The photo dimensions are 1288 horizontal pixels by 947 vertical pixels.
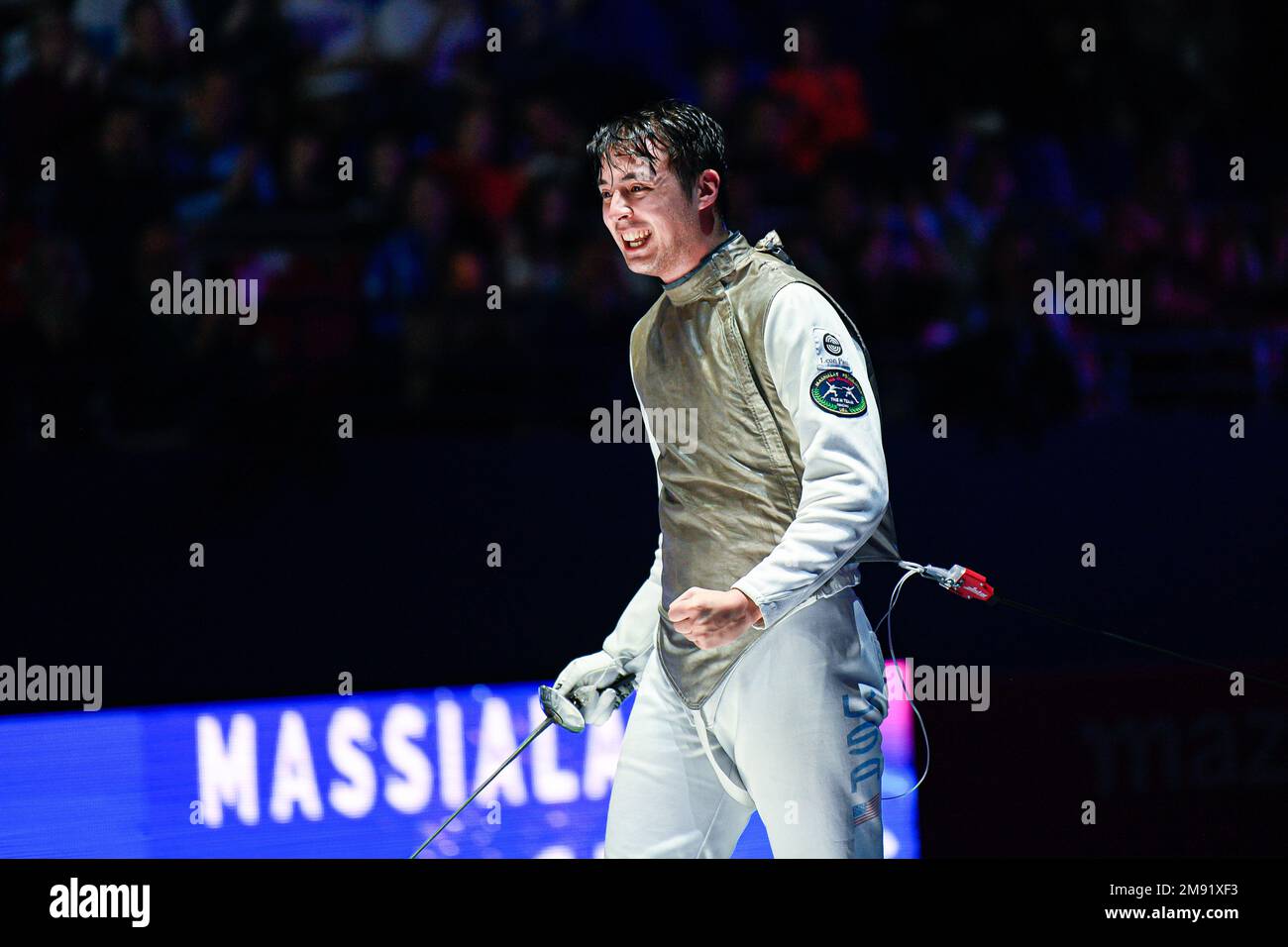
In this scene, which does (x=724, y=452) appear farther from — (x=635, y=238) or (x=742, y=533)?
(x=635, y=238)

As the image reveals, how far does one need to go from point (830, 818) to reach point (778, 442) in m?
0.60

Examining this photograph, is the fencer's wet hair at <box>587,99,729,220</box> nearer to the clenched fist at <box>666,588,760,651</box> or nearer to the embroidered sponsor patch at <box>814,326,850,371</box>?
the embroidered sponsor patch at <box>814,326,850,371</box>

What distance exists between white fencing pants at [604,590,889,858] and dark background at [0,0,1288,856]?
154 cm

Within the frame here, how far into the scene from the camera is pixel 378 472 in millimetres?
4043

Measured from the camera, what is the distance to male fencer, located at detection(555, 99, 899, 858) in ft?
7.90

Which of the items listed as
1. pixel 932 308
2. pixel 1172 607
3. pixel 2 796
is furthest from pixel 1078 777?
pixel 2 796

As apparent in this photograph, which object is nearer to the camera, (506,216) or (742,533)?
(742,533)

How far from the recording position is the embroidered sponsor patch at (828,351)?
8.00ft

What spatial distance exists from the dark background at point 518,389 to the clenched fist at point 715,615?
1.78m

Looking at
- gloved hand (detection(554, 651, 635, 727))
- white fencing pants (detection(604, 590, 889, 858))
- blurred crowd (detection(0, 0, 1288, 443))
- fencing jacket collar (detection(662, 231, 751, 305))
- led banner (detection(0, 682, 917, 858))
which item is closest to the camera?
white fencing pants (detection(604, 590, 889, 858))

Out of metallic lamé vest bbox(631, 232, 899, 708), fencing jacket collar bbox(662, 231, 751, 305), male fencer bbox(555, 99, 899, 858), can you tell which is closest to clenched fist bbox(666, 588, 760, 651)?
male fencer bbox(555, 99, 899, 858)

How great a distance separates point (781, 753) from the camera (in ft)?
8.13

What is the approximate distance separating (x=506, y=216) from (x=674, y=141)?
2.45m

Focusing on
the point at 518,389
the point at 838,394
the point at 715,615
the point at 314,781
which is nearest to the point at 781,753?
the point at 715,615
